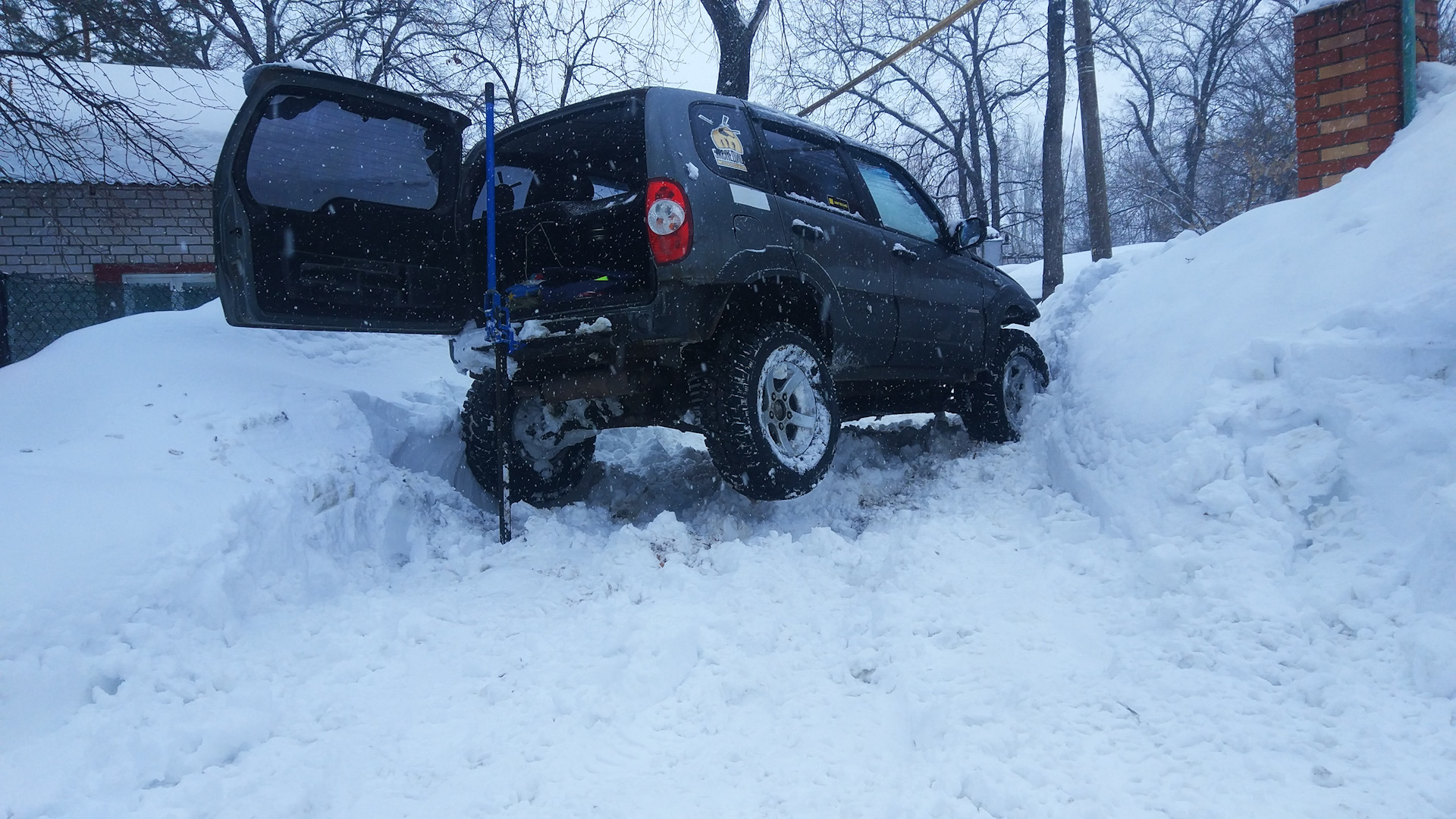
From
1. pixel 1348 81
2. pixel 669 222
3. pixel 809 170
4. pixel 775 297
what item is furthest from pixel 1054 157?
pixel 669 222

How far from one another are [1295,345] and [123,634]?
15.5 feet

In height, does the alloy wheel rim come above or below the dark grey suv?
below

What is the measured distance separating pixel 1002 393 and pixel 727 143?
2.64 m

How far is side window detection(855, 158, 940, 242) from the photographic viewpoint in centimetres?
500

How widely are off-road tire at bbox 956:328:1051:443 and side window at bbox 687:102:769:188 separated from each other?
2.28m

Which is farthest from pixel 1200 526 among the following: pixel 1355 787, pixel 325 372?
pixel 325 372

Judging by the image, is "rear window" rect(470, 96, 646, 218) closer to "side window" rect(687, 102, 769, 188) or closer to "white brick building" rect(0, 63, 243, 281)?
"side window" rect(687, 102, 769, 188)

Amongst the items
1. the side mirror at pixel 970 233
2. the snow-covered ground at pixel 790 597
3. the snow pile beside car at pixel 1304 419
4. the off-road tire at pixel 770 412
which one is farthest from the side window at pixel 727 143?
the snow pile beside car at pixel 1304 419

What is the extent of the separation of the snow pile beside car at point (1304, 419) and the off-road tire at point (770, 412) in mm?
1370

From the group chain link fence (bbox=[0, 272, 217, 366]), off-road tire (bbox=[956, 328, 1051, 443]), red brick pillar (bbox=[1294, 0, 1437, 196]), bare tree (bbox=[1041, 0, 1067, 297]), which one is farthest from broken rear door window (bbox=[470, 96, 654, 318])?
bare tree (bbox=[1041, 0, 1067, 297])

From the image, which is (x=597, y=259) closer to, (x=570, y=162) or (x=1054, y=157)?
(x=570, y=162)

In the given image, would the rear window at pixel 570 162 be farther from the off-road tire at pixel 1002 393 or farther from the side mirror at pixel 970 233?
the off-road tire at pixel 1002 393

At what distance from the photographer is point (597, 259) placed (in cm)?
414

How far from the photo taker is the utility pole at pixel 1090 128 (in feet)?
38.1
